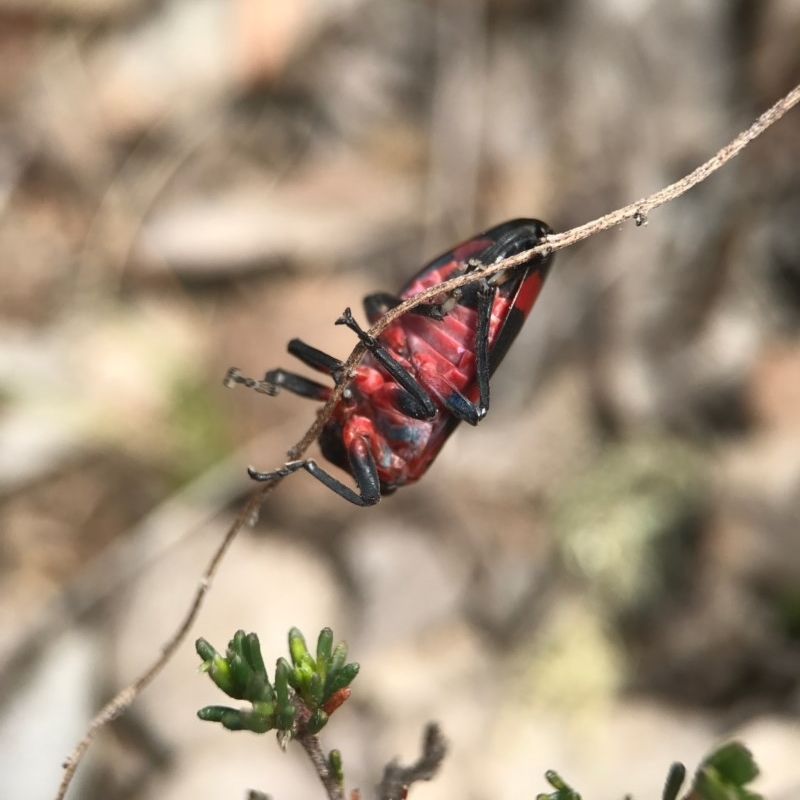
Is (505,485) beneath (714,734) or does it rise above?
above

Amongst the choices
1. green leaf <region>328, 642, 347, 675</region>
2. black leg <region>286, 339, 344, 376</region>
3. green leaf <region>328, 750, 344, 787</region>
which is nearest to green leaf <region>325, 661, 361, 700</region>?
green leaf <region>328, 642, 347, 675</region>

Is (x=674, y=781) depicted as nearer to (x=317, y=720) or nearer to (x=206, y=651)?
(x=317, y=720)

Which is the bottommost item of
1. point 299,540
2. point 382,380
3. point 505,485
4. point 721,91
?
point 382,380

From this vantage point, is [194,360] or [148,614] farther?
[194,360]

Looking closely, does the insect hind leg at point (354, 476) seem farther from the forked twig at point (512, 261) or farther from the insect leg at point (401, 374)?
the insect leg at point (401, 374)

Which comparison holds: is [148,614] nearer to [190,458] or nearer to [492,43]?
[190,458]

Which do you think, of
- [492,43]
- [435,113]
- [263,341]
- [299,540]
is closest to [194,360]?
[263,341]

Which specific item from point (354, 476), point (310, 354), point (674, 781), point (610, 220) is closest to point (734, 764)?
point (674, 781)
